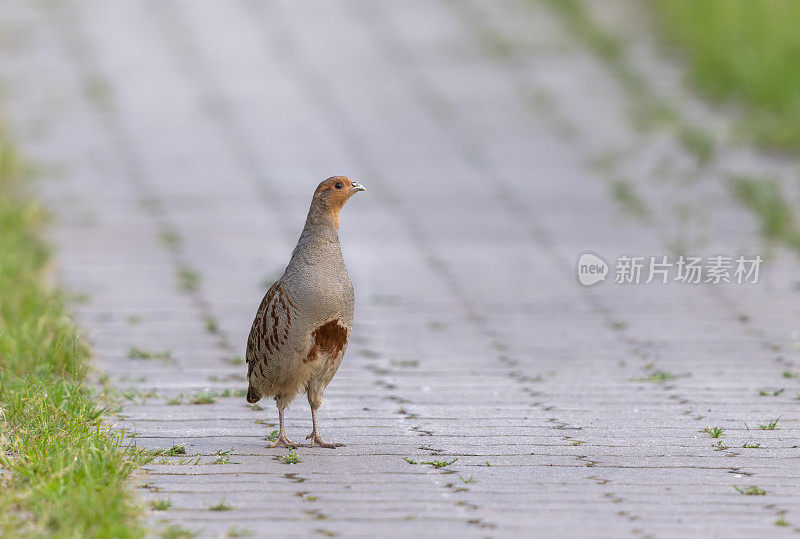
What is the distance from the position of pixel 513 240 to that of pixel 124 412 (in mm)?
4225

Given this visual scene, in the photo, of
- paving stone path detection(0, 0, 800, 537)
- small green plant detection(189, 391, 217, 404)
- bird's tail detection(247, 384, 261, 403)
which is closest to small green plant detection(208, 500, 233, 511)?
paving stone path detection(0, 0, 800, 537)

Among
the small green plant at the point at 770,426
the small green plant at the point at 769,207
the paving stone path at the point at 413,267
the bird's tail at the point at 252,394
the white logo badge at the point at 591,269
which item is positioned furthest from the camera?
the small green plant at the point at 769,207

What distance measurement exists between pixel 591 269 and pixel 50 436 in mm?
4604

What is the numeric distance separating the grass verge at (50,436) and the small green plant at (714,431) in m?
2.28

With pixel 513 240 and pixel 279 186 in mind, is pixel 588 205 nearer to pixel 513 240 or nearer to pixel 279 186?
pixel 513 240

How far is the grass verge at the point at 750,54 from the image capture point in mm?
11852

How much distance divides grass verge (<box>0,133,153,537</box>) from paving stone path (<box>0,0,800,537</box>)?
0.69 ft

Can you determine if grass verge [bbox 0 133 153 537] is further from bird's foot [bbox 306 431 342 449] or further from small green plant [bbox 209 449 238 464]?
bird's foot [bbox 306 431 342 449]

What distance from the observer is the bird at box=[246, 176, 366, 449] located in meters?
5.41

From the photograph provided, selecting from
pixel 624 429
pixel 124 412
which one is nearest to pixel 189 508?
pixel 124 412

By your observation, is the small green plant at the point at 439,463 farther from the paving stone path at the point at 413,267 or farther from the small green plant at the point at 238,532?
the small green plant at the point at 238,532

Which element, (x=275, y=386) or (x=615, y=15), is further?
(x=615, y=15)

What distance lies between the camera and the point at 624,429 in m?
6.00

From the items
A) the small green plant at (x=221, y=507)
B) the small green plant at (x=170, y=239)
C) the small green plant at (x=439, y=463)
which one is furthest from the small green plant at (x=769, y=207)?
the small green plant at (x=221, y=507)
